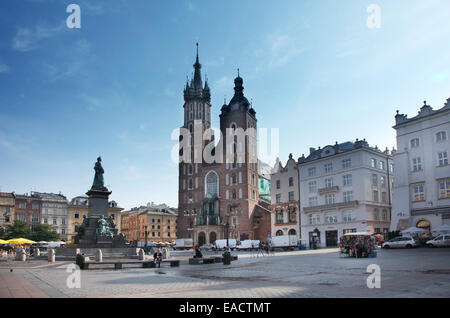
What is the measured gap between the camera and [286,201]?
210 ft

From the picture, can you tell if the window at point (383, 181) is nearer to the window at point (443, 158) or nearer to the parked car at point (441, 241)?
the window at point (443, 158)

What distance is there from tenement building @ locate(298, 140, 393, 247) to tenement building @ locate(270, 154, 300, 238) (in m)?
1.95

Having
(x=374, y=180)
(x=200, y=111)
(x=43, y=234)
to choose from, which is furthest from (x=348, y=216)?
(x=43, y=234)

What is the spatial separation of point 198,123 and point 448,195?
66.6 m

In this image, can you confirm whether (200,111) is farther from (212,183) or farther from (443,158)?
(443,158)

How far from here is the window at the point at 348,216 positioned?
5259 cm

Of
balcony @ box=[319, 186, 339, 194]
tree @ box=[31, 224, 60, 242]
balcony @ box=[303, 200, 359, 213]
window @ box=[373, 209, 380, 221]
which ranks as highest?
balcony @ box=[319, 186, 339, 194]

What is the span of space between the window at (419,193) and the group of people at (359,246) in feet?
56.9

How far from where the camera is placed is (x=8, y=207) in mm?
84312

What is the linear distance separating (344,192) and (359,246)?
27926 millimetres

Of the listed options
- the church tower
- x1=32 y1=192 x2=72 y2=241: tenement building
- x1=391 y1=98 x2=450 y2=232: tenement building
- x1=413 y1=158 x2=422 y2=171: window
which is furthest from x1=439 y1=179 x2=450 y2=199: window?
x1=32 y1=192 x2=72 y2=241: tenement building

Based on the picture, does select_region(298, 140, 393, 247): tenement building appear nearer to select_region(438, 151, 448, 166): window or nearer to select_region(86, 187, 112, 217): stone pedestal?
select_region(438, 151, 448, 166): window

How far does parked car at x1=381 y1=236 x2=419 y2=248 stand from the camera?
37644 millimetres
